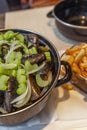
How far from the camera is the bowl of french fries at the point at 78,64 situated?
0.69 m

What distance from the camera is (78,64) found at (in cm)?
73

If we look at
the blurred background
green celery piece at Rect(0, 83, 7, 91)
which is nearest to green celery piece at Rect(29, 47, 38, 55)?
green celery piece at Rect(0, 83, 7, 91)

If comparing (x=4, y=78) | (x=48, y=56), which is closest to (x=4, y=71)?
(x=4, y=78)

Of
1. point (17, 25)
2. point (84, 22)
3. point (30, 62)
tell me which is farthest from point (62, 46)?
point (30, 62)

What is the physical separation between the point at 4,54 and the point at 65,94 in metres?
0.22

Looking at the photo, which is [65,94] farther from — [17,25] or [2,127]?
[17,25]

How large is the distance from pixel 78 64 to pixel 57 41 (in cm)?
30

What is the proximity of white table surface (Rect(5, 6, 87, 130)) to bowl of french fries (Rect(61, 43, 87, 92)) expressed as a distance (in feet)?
0.14

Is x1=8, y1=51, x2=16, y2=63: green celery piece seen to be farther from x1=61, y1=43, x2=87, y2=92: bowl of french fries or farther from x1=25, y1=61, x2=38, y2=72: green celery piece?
x1=61, y1=43, x2=87, y2=92: bowl of french fries

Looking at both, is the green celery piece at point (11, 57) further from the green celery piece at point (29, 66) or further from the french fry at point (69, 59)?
the french fry at point (69, 59)

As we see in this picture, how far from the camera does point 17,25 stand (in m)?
1.13

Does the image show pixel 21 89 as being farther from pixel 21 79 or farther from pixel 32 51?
pixel 32 51

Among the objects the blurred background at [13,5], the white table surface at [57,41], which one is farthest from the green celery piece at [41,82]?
the blurred background at [13,5]

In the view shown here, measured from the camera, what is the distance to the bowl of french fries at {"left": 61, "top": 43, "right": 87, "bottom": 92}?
693 mm
